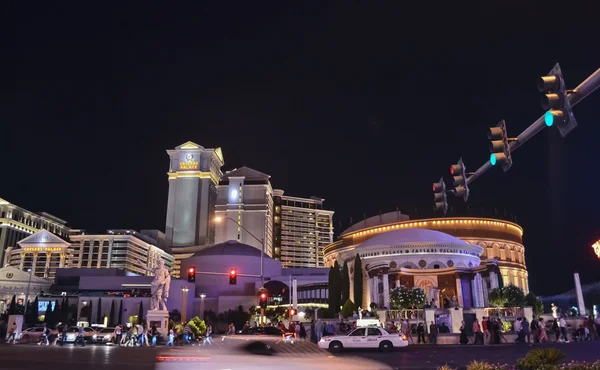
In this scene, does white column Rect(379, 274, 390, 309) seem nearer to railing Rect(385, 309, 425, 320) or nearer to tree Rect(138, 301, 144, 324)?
railing Rect(385, 309, 425, 320)

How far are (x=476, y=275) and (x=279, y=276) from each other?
128 feet

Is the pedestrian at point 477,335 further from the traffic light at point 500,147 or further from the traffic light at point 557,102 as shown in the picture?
the traffic light at point 557,102

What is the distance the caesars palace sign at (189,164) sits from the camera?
503 feet

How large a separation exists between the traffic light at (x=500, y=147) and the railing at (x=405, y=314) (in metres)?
31.7

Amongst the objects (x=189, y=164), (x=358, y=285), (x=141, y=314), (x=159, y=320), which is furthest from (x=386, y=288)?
(x=189, y=164)

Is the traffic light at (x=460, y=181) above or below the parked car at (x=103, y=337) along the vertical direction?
above

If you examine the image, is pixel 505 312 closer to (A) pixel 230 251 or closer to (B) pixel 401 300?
(B) pixel 401 300

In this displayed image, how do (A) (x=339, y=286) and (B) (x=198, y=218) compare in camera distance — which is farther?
(B) (x=198, y=218)

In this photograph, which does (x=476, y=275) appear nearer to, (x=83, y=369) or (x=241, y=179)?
(x=83, y=369)

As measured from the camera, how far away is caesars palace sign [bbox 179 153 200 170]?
153 meters

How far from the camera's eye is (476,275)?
60156 mm

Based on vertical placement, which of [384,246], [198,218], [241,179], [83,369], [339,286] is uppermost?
[241,179]

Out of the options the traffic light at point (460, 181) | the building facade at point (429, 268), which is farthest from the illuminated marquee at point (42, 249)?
the traffic light at point (460, 181)

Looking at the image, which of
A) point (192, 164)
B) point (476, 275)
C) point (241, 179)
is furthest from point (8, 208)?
point (476, 275)
